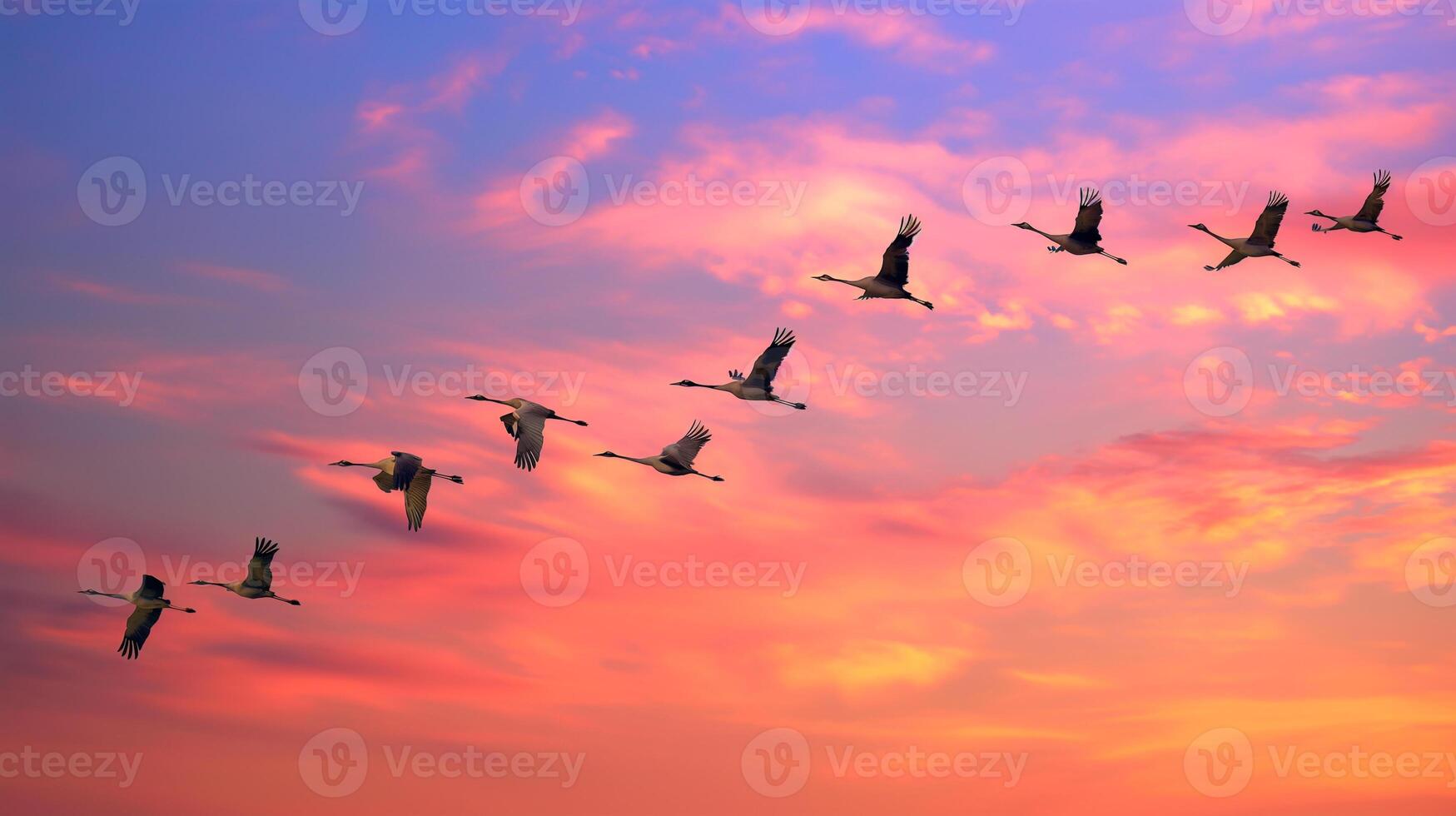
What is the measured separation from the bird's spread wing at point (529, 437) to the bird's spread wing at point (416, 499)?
3792 millimetres

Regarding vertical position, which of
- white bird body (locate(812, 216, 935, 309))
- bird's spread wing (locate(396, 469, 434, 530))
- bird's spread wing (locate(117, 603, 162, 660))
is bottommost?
bird's spread wing (locate(117, 603, 162, 660))

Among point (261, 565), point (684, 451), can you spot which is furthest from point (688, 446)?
point (261, 565)

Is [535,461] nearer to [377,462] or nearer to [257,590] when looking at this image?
[377,462]

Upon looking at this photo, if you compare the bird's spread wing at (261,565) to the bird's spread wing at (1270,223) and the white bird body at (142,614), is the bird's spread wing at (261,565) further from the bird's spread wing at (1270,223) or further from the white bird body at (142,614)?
the bird's spread wing at (1270,223)

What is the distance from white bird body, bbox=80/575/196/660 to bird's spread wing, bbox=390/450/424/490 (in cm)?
1282

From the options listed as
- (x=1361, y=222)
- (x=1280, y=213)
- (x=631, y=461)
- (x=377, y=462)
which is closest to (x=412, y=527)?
(x=377, y=462)

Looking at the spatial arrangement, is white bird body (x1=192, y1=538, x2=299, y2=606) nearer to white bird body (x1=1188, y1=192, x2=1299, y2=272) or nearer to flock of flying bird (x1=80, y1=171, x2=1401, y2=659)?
flock of flying bird (x1=80, y1=171, x2=1401, y2=659)

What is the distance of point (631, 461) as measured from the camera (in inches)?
2219

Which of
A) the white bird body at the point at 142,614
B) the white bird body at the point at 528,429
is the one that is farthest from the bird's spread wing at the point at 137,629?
the white bird body at the point at 528,429

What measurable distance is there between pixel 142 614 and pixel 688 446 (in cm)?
2163

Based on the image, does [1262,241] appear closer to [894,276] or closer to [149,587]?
[894,276]

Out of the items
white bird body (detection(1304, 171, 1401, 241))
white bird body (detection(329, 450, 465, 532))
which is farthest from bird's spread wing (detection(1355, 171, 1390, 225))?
white bird body (detection(329, 450, 465, 532))

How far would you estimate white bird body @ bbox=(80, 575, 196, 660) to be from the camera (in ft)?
192

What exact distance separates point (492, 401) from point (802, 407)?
37.6ft
